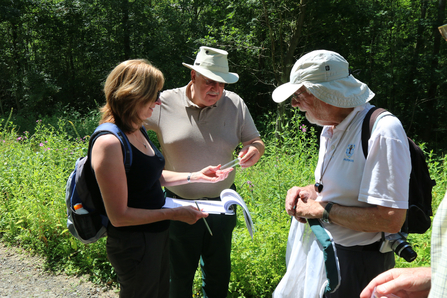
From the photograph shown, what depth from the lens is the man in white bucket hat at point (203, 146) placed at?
2627 millimetres

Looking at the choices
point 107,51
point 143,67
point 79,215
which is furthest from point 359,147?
point 107,51

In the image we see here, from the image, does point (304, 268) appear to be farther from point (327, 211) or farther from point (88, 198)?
point (88, 198)

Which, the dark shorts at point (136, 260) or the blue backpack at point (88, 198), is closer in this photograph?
the blue backpack at point (88, 198)

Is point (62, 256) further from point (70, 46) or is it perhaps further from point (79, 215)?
point (70, 46)

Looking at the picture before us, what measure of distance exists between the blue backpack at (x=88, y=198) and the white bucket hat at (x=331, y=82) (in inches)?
38.5

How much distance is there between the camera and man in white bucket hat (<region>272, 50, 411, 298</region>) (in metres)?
1.58

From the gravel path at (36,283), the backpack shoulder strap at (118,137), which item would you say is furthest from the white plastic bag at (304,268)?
the gravel path at (36,283)

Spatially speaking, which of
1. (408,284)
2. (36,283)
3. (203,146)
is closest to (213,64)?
(203,146)

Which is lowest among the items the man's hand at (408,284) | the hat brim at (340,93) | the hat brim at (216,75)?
the man's hand at (408,284)

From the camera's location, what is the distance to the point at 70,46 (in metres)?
19.3

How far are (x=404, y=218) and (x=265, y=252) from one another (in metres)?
1.59

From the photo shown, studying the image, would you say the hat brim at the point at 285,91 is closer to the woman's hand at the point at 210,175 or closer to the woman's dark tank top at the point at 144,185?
the woman's hand at the point at 210,175

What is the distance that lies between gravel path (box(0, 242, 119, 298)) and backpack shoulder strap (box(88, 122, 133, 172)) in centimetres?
224

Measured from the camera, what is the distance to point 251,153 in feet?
8.82
